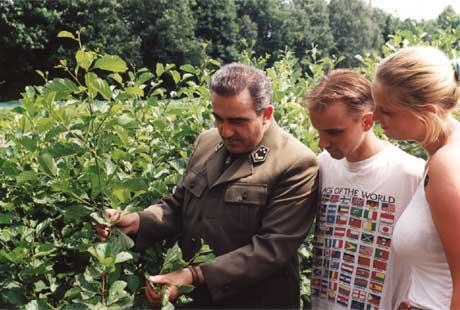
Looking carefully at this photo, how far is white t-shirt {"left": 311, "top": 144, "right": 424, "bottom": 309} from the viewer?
2043 mm

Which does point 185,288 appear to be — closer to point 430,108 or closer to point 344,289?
point 344,289

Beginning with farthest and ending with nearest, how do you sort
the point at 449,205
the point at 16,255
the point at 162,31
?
1. the point at 162,31
2. the point at 16,255
3. the point at 449,205

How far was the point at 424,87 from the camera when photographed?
1.68 meters

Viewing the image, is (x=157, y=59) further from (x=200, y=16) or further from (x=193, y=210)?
(x=193, y=210)

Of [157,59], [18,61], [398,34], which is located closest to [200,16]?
[157,59]

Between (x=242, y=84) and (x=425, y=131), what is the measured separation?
2.44 feet

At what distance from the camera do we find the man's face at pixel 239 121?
2.16 m

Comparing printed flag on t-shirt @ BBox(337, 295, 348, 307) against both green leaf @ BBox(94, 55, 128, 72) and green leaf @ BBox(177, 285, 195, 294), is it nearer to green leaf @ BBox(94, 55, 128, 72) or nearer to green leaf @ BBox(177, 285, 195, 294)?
green leaf @ BBox(177, 285, 195, 294)

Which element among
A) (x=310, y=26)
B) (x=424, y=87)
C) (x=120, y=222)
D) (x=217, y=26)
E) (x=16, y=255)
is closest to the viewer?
(x=424, y=87)

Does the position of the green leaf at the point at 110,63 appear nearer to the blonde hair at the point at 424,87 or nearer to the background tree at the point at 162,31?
the blonde hair at the point at 424,87

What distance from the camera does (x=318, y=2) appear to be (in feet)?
245

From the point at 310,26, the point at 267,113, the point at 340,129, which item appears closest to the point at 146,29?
the point at 310,26

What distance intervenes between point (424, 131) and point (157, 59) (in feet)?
155

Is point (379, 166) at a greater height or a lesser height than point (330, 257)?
greater
